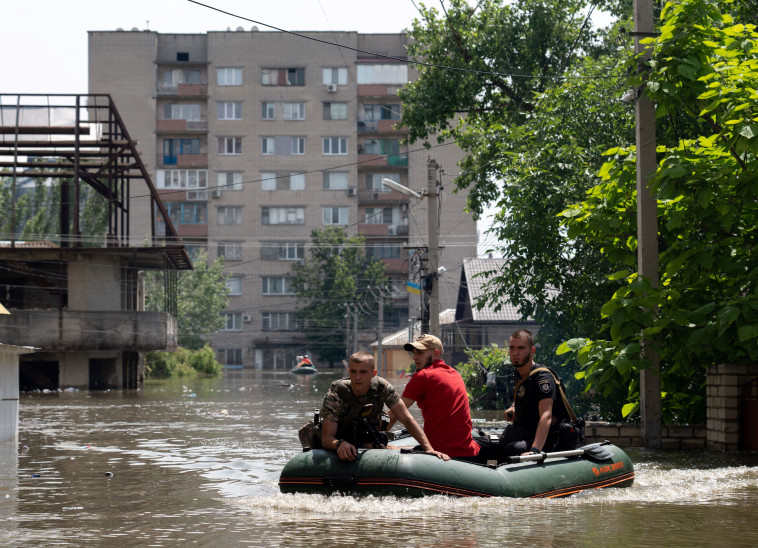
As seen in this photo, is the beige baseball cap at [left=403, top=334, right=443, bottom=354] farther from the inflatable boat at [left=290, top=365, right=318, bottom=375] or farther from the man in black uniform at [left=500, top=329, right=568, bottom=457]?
the inflatable boat at [left=290, top=365, right=318, bottom=375]

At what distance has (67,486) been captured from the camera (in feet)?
43.0

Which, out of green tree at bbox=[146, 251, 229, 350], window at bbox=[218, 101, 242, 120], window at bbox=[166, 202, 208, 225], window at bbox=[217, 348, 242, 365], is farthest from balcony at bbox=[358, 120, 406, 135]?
window at bbox=[217, 348, 242, 365]

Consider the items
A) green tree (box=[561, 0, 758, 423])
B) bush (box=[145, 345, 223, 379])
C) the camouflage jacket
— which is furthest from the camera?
bush (box=[145, 345, 223, 379])

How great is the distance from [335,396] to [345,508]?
109cm

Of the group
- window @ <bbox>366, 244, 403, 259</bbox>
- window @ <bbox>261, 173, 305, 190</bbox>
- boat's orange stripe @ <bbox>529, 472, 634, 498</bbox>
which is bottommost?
boat's orange stripe @ <bbox>529, 472, 634, 498</bbox>

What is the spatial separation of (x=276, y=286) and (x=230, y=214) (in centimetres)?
744

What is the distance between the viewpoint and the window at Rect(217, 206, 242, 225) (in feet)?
291

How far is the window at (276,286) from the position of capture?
9044 cm

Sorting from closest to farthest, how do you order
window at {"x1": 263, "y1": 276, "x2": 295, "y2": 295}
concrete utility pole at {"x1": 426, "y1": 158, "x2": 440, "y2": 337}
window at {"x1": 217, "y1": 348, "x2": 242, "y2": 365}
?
concrete utility pole at {"x1": 426, "y1": 158, "x2": 440, "y2": 337} < window at {"x1": 263, "y1": 276, "x2": 295, "y2": 295} < window at {"x1": 217, "y1": 348, "x2": 242, "y2": 365}

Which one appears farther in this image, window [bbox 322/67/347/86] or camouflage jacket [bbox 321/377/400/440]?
window [bbox 322/67/347/86]

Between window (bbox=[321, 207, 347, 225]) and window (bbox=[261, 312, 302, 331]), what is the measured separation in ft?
29.0

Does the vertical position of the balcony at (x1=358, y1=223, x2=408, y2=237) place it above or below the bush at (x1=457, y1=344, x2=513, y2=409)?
above

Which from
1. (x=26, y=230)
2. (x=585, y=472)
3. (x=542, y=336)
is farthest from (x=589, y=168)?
(x=26, y=230)

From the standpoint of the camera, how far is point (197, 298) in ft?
274
